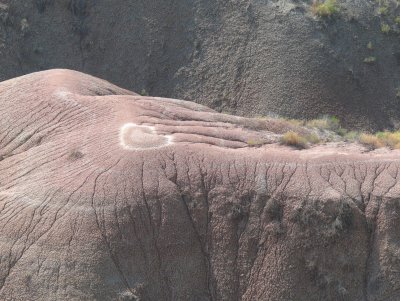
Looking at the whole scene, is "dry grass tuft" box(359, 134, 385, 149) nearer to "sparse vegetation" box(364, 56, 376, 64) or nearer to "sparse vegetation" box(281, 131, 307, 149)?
"sparse vegetation" box(281, 131, 307, 149)

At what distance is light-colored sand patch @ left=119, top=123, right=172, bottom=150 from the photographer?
21.9 m

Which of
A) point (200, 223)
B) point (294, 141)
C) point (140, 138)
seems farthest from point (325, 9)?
point (200, 223)

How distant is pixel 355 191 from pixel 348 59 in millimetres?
27507

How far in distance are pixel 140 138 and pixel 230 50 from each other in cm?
2570

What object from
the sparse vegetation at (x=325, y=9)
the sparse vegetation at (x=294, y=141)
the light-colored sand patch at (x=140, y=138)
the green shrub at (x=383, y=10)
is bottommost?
the sparse vegetation at (x=294, y=141)

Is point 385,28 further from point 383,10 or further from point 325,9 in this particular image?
point 325,9

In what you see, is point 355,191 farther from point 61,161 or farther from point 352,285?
point 61,161

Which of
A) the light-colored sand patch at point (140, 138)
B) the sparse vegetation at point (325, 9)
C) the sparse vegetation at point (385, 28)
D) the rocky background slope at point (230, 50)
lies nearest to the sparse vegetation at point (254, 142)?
the light-colored sand patch at point (140, 138)

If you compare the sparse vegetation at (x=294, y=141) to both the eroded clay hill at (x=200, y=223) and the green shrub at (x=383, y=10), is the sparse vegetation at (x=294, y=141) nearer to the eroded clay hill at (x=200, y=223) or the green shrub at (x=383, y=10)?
the eroded clay hill at (x=200, y=223)

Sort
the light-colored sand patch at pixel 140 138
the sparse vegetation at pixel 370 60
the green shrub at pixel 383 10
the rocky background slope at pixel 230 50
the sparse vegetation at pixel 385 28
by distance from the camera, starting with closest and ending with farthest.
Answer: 1. the light-colored sand patch at pixel 140 138
2. the rocky background slope at pixel 230 50
3. the sparse vegetation at pixel 370 60
4. the sparse vegetation at pixel 385 28
5. the green shrub at pixel 383 10

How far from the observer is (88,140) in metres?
22.9

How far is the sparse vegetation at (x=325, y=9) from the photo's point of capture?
47.3 m

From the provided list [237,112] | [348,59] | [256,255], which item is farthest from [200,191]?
[348,59]

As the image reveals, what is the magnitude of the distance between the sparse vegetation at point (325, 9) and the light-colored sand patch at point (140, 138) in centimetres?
2690
